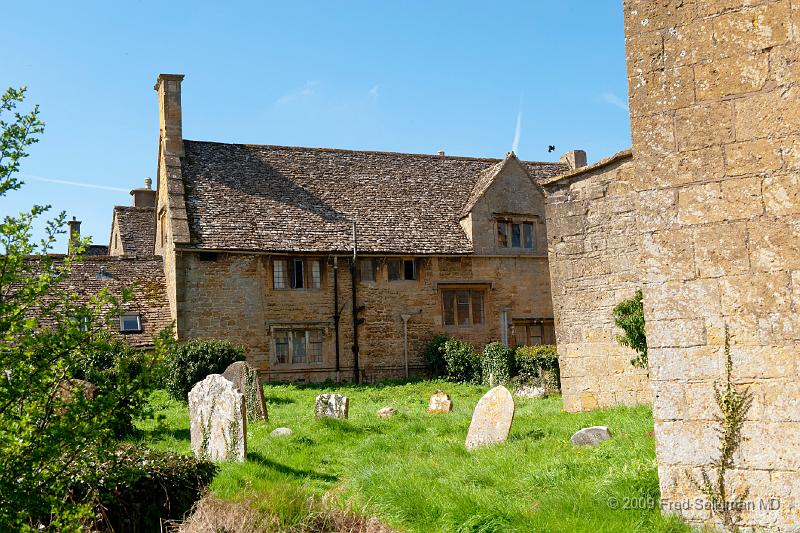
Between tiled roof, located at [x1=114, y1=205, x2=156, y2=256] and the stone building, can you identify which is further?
tiled roof, located at [x1=114, y1=205, x2=156, y2=256]

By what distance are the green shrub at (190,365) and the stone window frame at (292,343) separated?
3963 mm

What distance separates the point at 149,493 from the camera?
8.00 m

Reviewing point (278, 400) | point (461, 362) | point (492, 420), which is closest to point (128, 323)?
point (278, 400)

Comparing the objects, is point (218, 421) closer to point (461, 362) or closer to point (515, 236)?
point (461, 362)

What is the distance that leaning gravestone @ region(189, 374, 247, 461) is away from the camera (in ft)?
36.5

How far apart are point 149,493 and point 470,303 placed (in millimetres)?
21271

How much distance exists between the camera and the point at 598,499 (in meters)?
7.12

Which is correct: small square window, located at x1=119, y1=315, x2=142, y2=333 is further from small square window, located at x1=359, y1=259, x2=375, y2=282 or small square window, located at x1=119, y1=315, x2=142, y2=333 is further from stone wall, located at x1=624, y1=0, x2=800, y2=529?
stone wall, located at x1=624, y1=0, x2=800, y2=529

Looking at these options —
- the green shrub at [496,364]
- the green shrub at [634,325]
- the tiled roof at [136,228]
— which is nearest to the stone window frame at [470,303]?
the green shrub at [496,364]

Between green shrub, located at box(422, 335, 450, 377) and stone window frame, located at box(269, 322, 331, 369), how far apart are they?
3.67 meters

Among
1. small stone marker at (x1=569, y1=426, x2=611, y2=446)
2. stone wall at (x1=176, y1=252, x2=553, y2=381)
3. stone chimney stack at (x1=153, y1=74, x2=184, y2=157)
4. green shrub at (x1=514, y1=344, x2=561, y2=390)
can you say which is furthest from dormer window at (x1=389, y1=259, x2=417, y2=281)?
small stone marker at (x1=569, y1=426, x2=611, y2=446)

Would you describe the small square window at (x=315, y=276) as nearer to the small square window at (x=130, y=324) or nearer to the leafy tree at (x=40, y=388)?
the small square window at (x=130, y=324)

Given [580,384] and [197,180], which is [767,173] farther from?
[197,180]

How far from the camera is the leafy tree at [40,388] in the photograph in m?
5.62
